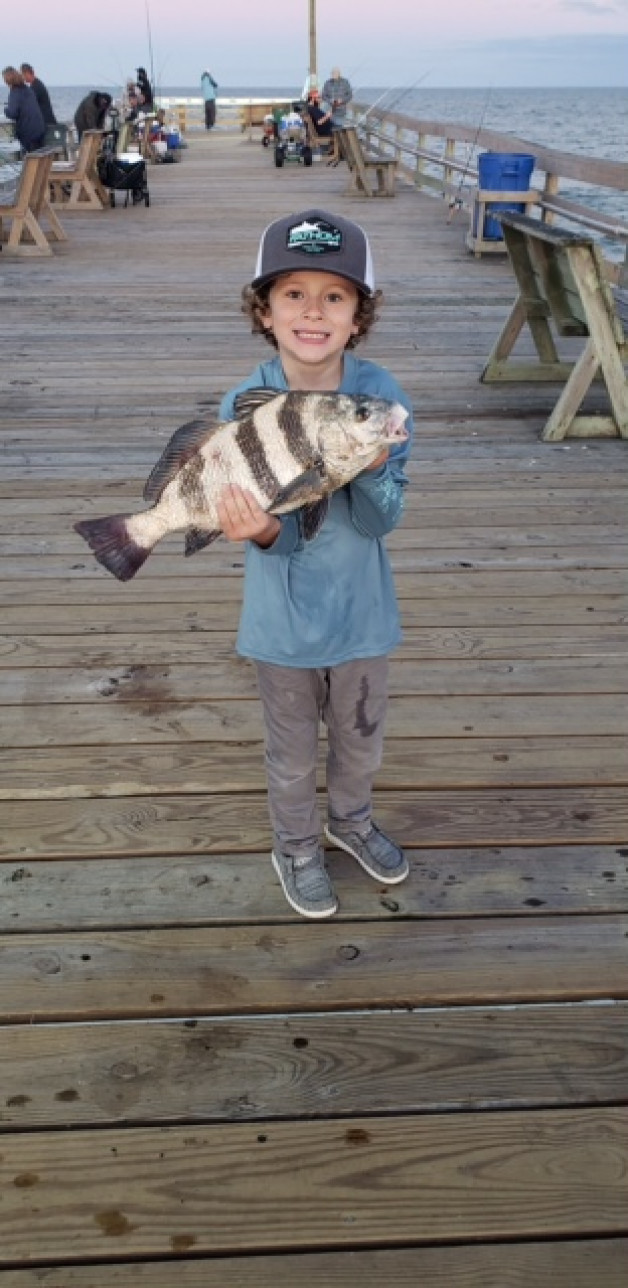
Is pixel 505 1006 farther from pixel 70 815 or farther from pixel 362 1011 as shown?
pixel 70 815

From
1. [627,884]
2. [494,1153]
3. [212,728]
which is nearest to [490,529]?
[212,728]

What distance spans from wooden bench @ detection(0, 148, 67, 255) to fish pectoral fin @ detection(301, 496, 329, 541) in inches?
400

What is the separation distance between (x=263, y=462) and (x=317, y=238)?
44 centimetres

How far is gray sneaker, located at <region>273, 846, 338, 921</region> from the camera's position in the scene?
100.0 inches

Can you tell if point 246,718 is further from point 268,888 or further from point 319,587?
point 319,587

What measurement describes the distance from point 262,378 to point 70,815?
133 centimetres

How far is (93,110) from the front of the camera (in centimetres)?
1789

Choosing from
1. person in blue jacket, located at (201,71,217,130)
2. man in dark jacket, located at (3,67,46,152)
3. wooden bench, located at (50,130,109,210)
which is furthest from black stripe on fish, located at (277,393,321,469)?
person in blue jacket, located at (201,71,217,130)

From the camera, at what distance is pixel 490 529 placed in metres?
4.84

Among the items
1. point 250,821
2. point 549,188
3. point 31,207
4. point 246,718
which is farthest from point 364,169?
point 250,821

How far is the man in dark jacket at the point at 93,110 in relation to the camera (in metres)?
17.7

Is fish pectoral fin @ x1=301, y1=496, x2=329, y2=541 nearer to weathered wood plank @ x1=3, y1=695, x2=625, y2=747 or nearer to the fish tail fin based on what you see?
the fish tail fin

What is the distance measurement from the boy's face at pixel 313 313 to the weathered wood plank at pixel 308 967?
1.28 meters

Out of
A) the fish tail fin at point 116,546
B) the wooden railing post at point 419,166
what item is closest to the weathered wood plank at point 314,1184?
the fish tail fin at point 116,546
